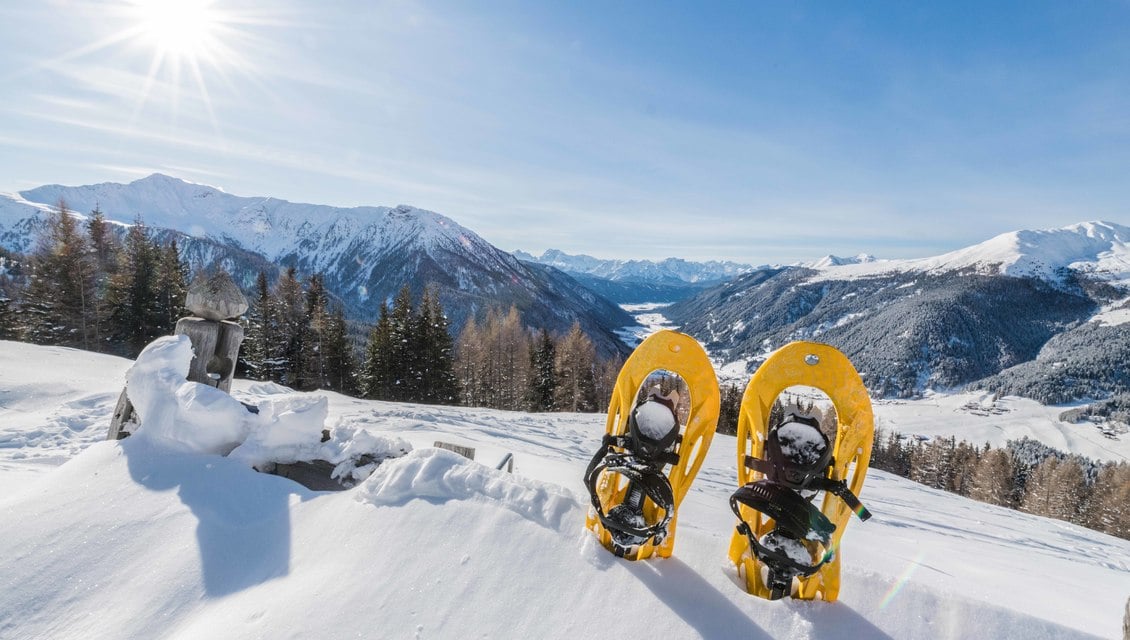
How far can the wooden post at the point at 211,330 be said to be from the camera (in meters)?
4.91

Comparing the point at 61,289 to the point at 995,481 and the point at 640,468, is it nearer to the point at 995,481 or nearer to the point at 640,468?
the point at 640,468

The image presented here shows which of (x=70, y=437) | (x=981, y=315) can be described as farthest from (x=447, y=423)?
(x=981, y=315)

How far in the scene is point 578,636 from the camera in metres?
2.27

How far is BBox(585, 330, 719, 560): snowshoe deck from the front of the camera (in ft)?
9.20

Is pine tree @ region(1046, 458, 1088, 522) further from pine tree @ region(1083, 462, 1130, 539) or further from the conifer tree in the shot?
the conifer tree

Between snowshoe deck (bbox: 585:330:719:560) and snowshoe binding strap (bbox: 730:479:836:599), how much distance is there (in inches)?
19.4

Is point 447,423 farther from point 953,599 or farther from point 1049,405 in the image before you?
point 1049,405

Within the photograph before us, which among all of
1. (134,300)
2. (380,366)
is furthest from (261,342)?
(380,366)

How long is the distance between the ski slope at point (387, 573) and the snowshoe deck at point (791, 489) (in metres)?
0.17

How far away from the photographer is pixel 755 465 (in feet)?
9.42

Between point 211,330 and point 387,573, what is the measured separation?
3.89 meters

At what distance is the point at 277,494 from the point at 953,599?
14.3ft

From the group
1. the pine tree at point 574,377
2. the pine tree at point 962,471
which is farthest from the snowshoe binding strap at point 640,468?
the pine tree at point 962,471

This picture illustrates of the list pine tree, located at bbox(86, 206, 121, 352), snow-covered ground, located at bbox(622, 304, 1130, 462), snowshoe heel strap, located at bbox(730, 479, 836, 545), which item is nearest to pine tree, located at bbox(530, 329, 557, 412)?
pine tree, located at bbox(86, 206, 121, 352)
